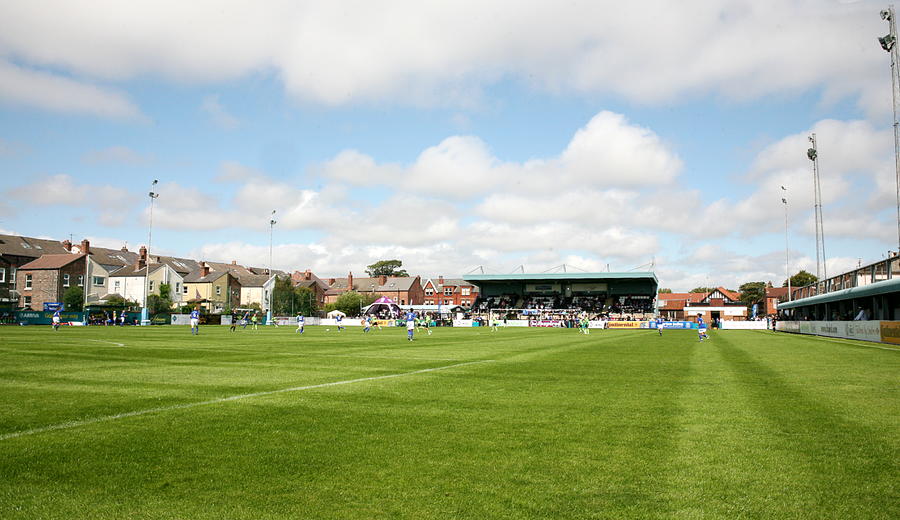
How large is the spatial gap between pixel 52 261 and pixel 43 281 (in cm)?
333

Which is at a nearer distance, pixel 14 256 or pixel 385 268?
pixel 14 256

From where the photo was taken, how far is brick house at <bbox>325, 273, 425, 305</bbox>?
130 m

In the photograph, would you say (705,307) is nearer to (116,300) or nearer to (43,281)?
(116,300)

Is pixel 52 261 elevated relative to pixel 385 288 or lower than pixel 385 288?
elevated

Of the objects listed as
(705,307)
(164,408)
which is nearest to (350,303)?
(705,307)

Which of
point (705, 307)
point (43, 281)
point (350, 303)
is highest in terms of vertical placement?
point (43, 281)

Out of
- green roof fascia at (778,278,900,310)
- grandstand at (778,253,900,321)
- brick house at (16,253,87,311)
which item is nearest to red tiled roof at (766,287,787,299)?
grandstand at (778,253,900,321)

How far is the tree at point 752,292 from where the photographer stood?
151500 mm

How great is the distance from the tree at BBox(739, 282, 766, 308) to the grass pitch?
15116 centimetres

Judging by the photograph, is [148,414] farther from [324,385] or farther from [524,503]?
[524,503]

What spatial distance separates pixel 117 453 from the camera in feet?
24.0

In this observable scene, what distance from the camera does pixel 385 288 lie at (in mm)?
132250

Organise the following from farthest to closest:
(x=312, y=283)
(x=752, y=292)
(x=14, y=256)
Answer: (x=752, y=292) → (x=312, y=283) → (x=14, y=256)

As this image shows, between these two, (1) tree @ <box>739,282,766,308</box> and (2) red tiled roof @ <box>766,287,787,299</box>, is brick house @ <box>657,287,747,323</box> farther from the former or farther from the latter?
(2) red tiled roof @ <box>766,287,787,299</box>
